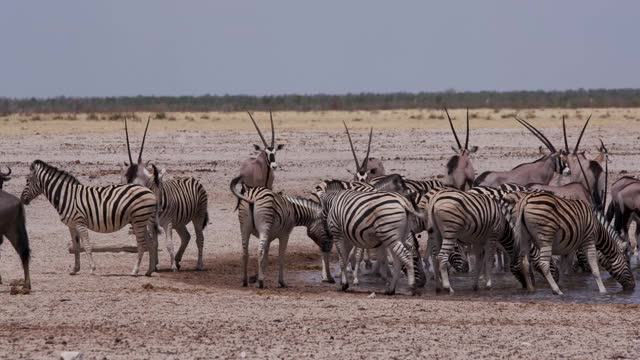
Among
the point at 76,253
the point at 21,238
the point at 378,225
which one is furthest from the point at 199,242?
the point at 21,238

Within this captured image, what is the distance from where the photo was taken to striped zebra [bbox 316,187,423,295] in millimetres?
12781

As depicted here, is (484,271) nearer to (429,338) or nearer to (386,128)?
(429,338)

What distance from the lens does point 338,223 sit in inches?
528

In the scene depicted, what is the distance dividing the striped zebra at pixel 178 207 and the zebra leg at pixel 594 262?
178 inches

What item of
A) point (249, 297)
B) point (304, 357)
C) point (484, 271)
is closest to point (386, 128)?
point (484, 271)

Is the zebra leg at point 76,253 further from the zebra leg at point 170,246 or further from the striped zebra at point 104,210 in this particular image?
the zebra leg at point 170,246

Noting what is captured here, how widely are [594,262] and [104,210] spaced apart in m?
5.34

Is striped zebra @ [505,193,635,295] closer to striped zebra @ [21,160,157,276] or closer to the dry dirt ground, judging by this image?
the dry dirt ground

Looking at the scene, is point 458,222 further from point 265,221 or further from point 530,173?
point 530,173

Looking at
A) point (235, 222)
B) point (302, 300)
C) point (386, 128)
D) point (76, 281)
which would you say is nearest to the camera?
point (302, 300)

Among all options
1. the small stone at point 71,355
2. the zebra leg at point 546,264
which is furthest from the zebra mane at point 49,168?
the small stone at point 71,355

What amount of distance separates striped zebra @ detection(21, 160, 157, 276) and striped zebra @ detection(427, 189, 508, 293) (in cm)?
310

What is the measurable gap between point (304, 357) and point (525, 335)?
1904mm

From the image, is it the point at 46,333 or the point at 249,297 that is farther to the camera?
the point at 249,297
